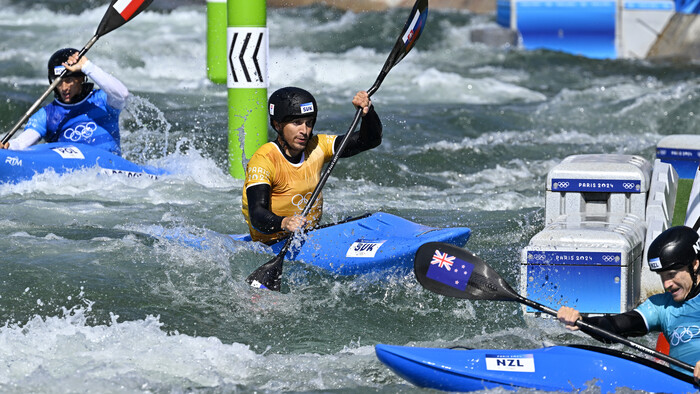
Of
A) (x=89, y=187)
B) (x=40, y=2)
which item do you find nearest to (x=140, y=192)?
(x=89, y=187)

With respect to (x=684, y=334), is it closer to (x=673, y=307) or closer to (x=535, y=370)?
(x=673, y=307)

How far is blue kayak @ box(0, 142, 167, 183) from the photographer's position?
7555mm

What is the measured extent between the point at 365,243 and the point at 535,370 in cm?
171

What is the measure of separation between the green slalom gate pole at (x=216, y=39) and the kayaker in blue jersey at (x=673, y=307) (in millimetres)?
7278

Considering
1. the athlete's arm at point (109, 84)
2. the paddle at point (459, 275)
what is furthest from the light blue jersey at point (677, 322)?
the athlete's arm at point (109, 84)

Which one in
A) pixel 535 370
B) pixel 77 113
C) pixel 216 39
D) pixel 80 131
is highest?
pixel 216 39

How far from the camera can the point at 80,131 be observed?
26.1ft

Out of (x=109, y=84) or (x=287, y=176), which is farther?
(x=109, y=84)

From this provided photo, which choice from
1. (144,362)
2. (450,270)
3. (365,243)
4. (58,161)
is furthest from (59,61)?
(450,270)

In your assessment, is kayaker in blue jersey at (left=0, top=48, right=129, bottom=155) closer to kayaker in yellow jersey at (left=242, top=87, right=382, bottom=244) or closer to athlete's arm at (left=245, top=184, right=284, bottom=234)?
kayaker in yellow jersey at (left=242, top=87, right=382, bottom=244)

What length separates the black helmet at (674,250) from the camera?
12.2 feet

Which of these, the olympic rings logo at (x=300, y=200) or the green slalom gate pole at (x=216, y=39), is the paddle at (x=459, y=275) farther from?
the green slalom gate pole at (x=216, y=39)

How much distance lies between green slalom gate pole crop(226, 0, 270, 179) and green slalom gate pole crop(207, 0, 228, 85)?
9.90 feet

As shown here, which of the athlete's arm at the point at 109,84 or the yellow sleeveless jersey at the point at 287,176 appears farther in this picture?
the athlete's arm at the point at 109,84
